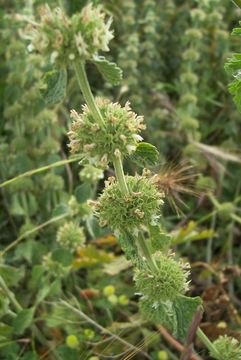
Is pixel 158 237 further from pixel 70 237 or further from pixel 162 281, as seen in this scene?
pixel 70 237

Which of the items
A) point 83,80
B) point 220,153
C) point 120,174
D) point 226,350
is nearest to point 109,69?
point 83,80

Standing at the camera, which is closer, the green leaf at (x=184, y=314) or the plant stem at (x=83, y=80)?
the plant stem at (x=83, y=80)

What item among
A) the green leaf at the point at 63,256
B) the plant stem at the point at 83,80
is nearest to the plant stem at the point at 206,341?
the plant stem at the point at 83,80

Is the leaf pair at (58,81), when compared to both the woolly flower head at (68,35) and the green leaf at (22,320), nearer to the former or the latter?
the woolly flower head at (68,35)

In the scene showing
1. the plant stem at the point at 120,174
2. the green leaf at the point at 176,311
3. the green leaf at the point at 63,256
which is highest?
the plant stem at the point at 120,174

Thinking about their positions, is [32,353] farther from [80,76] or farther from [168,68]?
[168,68]

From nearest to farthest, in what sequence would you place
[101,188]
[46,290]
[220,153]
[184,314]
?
[184,314], [46,290], [220,153], [101,188]

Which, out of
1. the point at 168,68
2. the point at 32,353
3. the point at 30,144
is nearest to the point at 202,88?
the point at 168,68
